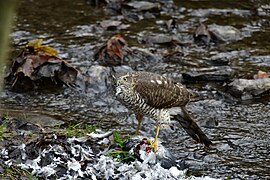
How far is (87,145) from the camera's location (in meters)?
5.08

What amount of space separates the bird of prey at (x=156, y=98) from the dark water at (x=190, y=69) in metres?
0.30

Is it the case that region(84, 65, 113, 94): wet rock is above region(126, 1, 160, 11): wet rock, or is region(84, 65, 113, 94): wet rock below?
below

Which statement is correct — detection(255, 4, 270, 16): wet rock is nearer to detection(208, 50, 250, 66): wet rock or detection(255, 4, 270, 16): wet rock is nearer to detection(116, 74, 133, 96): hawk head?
detection(208, 50, 250, 66): wet rock

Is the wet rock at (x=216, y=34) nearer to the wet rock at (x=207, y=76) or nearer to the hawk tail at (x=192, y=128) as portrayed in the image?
the wet rock at (x=207, y=76)

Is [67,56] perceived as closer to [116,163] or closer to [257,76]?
[257,76]

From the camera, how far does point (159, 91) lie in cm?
543

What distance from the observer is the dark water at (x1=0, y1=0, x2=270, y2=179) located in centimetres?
589

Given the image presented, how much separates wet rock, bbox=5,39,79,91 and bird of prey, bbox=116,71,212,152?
2.44 metres

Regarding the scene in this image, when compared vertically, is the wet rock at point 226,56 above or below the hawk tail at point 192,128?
below

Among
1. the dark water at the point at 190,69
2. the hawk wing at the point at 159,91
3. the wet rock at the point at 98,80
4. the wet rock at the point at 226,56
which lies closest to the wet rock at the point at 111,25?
the dark water at the point at 190,69

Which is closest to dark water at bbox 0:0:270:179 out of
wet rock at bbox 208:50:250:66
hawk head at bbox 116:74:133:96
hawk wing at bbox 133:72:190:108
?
wet rock at bbox 208:50:250:66

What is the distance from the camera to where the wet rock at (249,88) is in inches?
297

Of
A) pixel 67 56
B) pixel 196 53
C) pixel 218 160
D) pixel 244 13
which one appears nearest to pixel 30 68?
pixel 67 56

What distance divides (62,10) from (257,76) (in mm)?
4491
